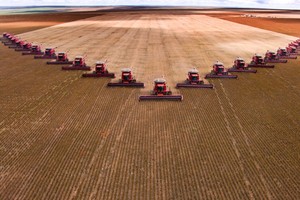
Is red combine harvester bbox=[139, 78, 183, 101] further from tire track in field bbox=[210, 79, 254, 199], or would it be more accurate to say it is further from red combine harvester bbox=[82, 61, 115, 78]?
red combine harvester bbox=[82, 61, 115, 78]

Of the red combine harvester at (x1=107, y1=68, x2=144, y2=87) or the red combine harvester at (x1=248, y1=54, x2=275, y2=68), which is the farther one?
the red combine harvester at (x1=248, y1=54, x2=275, y2=68)

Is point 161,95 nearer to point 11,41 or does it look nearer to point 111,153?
point 111,153

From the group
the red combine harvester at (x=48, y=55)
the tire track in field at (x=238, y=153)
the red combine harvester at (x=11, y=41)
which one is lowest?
the red combine harvester at (x=11, y=41)

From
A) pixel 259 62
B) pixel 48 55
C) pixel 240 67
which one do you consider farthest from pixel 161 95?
pixel 48 55

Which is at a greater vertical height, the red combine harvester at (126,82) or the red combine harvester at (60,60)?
the red combine harvester at (126,82)

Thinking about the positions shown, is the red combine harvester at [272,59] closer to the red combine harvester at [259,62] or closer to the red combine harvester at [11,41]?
the red combine harvester at [259,62]

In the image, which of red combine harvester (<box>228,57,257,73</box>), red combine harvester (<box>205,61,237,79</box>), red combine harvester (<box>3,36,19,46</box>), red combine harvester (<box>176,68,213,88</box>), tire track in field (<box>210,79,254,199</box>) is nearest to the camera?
tire track in field (<box>210,79,254,199</box>)

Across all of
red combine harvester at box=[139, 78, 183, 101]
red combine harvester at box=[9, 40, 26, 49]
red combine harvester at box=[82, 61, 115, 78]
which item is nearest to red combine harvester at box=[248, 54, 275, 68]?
red combine harvester at box=[139, 78, 183, 101]

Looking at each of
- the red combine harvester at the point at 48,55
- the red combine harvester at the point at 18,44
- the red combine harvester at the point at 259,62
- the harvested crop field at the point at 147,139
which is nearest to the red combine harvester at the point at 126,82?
the harvested crop field at the point at 147,139
